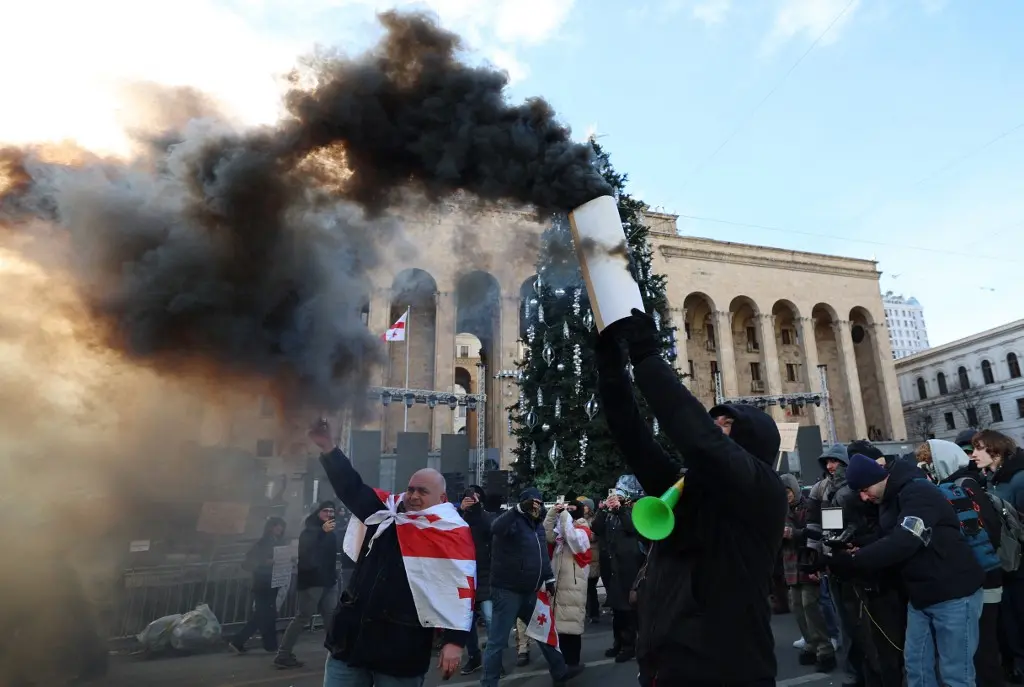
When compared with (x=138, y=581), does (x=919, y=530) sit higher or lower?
higher

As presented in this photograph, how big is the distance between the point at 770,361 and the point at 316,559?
33603 millimetres

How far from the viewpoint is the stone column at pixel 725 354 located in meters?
33.8

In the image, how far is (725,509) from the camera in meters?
2.33

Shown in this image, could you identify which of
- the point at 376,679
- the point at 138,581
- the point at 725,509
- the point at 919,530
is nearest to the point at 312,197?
the point at 376,679

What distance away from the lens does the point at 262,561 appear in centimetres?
842

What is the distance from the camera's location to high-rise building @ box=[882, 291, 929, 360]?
4921 inches

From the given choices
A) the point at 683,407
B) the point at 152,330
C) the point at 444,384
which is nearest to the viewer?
the point at 683,407

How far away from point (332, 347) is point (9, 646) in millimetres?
4466

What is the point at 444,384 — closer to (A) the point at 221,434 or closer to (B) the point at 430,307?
(B) the point at 430,307

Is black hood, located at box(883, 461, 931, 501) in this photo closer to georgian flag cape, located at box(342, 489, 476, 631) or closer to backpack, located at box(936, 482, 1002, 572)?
backpack, located at box(936, 482, 1002, 572)

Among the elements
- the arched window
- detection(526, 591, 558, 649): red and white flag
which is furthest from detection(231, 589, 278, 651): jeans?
the arched window

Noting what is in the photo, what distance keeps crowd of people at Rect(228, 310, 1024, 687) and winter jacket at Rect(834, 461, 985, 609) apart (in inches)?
0.4

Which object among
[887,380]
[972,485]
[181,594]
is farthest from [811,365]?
[181,594]

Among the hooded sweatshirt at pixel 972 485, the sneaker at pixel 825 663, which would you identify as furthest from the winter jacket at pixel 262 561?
the hooded sweatshirt at pixel 972 485
